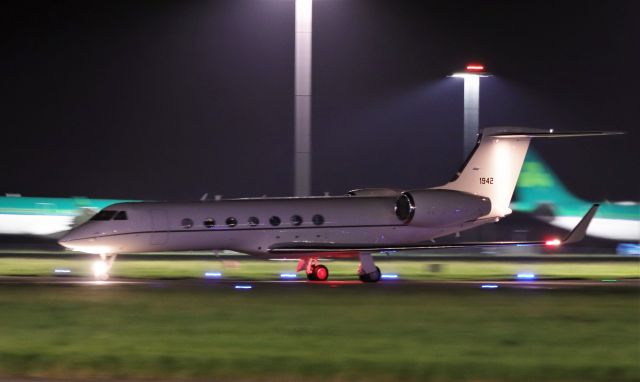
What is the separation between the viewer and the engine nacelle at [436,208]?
30656 mm

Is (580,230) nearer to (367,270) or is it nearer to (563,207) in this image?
(367,270)

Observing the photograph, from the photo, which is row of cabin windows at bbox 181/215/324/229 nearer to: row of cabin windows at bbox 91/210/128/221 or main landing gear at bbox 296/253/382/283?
main landing gear at bbox 296/253/382/283

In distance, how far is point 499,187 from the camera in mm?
32750

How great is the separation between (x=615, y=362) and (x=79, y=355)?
763cm

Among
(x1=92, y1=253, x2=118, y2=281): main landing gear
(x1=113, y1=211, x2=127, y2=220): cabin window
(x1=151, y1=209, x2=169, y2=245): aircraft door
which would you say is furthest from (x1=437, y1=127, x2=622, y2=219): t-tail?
(x1=92, y1=253, x2=118, y2=281): main landing gear

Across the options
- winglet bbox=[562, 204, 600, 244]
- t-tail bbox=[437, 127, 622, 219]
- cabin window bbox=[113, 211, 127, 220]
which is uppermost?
t-tail bbox=[437, 127, 622, 219]

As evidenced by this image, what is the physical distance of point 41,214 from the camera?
62.3m

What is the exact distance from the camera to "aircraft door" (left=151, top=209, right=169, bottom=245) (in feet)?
97.2

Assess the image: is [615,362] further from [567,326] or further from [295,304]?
[295,304]

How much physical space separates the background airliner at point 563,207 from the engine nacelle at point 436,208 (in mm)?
28361

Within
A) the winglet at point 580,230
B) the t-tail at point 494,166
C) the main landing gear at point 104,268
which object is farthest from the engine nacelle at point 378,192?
the main landing gear at point 104,268

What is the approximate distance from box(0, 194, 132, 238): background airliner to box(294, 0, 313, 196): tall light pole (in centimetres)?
2818

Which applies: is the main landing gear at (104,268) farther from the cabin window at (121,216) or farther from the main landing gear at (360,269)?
the main landing gear at (360,269)

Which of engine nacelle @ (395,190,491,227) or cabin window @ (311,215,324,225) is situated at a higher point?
engine nacelle @ (395,190,491,227)
